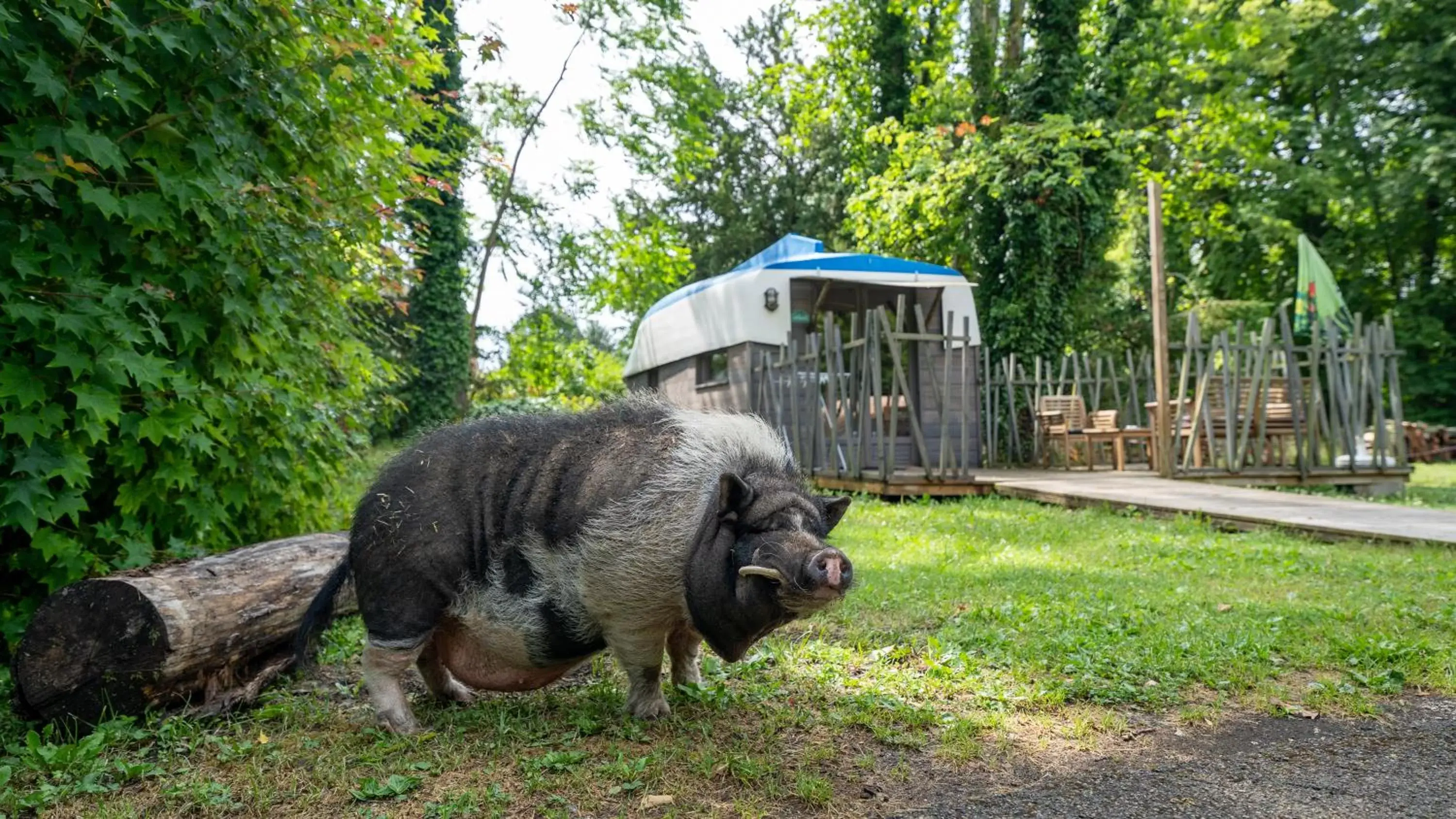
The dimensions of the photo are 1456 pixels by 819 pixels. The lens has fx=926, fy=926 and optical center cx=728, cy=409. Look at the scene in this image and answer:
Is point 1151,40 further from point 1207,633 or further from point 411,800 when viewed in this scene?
point 411,800

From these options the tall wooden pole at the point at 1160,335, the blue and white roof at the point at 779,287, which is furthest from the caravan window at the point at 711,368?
the tall wooden pole at the point at 1160,335

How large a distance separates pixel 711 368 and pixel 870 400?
3.62 m

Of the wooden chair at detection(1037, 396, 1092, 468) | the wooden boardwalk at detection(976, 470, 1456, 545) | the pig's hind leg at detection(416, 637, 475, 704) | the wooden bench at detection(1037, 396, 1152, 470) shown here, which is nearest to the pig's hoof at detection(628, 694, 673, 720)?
the pig's hind leg at detection(416, 637, 475, 704)

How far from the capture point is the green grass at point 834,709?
3320mm

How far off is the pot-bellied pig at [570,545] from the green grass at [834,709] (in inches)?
12.7

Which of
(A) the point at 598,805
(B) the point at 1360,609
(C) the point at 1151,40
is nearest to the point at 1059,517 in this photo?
(B) the point at 1360,609

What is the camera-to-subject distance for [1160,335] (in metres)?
13.0

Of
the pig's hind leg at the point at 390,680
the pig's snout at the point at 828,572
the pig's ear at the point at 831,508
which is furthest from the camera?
the pig's hind leg at the point at 390,680

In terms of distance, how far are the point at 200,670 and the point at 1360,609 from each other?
635cm

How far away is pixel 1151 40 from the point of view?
19562mm

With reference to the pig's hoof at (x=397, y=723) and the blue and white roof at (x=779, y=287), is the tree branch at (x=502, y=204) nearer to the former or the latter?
the blue and white roof at (x=779, y=287)

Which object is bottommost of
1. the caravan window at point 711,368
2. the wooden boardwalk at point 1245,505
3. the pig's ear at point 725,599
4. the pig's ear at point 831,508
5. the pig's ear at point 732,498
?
the wooden boardwalk at point 1245,505

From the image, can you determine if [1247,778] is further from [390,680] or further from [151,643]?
[151,643]

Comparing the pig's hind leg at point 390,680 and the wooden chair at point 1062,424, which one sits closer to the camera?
the pig's hind leg at point 390,680
